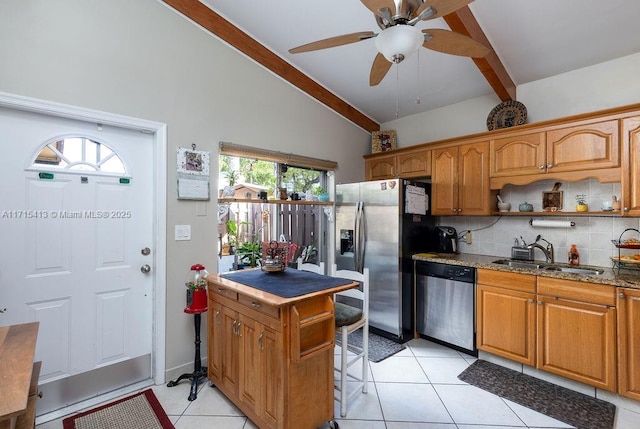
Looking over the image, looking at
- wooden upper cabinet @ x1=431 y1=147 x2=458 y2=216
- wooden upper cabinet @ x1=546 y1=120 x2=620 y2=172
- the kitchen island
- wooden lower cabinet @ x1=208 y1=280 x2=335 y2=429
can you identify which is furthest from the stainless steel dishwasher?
wooden lower cabinet @ x1=208 y1=280 x2=335 y2=429

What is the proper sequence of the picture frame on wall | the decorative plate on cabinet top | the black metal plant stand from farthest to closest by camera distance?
the picture frame on wall → the decorative plate on cabinet top → the black metal plant stand

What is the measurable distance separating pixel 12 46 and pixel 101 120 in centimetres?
58

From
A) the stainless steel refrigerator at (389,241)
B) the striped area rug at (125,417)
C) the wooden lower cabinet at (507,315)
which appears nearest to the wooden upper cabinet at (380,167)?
the stainless steel refrigerator at (389,241)

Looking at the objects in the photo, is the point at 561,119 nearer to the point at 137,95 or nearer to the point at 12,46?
the point at 137,95

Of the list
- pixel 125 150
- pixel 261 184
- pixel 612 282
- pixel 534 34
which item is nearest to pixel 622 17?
pixel 534 34

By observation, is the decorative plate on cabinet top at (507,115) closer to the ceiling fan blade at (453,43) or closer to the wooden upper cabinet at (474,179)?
the wooden upper cabinet at (474,179)

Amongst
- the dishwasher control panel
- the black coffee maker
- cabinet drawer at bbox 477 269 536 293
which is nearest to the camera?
cabinet drawer at bbox 477 269 536 293

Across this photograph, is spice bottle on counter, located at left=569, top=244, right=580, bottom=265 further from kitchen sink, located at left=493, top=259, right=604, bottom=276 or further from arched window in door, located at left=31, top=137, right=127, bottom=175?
arched window in door, located at left=31, top=137, right=127, bottom=175

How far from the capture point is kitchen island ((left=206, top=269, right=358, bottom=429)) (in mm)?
1633

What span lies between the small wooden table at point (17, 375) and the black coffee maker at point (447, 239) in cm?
338

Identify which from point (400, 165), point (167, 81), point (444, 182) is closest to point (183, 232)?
point (167, 81)

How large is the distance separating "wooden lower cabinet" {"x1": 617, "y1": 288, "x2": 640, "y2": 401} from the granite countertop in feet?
0.23

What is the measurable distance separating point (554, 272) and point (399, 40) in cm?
214

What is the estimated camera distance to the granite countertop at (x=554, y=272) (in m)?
2.10
